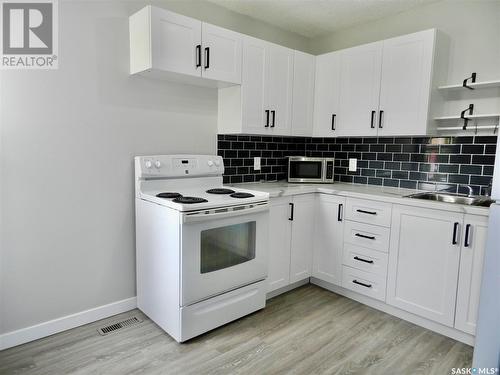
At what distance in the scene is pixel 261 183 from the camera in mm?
3262

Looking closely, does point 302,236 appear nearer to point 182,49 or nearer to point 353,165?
point 353,165

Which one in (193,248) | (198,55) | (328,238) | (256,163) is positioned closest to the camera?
(193,248)

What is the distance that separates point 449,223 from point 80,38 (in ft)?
8.73

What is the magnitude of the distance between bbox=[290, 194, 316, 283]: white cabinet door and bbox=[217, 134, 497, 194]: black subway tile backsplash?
0.66 meters

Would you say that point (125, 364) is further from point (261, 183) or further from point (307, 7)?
point (307, 7)

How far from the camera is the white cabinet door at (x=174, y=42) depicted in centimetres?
220

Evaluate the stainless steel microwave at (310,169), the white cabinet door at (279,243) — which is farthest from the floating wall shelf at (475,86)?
the white cabinet door at (279,243)

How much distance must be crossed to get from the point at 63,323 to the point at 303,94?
8.73ft

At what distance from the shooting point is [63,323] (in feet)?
7.41

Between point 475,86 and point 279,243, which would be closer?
point 475,86

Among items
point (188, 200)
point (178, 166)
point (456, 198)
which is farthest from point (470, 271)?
point (178, 166)

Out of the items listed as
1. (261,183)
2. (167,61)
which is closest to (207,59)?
(167,61)

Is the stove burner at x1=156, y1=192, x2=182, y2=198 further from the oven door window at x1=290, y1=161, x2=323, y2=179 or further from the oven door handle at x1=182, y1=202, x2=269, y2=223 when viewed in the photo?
the oven door window at x1=290, y1=161, x2=323, y2=179


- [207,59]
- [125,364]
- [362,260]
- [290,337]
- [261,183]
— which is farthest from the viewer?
[261,183]
